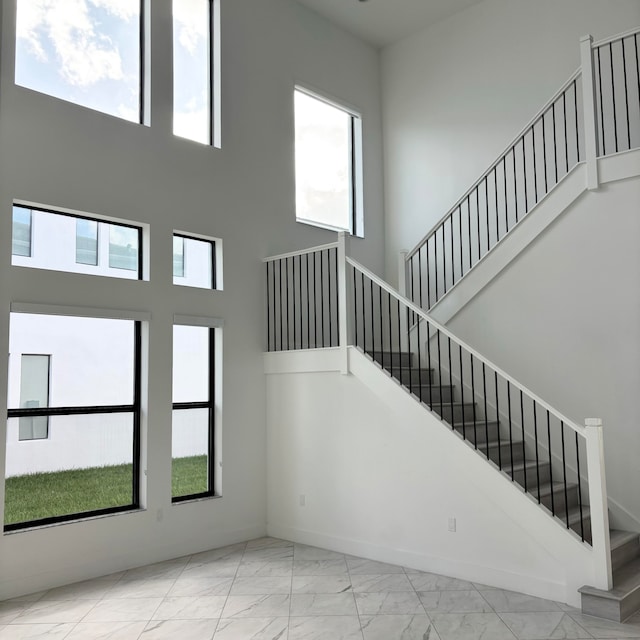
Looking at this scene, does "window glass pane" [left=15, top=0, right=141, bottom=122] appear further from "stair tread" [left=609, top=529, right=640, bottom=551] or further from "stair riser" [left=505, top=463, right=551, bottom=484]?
"stair tread" [left=609, top=529, right=640, bottom=551]

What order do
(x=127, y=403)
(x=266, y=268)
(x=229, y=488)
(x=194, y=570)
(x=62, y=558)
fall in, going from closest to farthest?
(x=62, y=558), (x=194, y=570), (x=127, y=403), (x=229, y=488), (x=266, y=268)

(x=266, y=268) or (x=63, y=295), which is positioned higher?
(x=266, y=268)

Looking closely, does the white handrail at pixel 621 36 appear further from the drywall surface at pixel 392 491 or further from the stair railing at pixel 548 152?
the drywall surface at pixel 392 491

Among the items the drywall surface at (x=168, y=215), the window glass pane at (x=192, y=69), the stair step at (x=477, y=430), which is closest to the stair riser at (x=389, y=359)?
the stair step at (x=477, y=430)

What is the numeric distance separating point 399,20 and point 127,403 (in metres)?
6.06

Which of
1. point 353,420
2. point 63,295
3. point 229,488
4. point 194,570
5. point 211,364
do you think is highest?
point 63,295

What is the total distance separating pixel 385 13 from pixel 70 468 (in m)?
6.63

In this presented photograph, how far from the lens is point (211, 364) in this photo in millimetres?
6664

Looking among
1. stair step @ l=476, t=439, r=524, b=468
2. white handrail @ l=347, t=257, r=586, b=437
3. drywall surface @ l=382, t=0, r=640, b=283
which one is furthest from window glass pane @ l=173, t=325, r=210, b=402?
drywall surface @ l=382, t=0, r=640, b=283

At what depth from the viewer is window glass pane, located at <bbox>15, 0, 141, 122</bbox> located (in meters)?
5.49

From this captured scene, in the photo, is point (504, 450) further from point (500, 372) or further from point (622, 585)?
point (622, 585)

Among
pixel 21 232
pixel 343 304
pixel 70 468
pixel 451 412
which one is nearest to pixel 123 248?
pixel 21 232

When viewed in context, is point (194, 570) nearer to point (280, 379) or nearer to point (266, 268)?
point (280, 379)

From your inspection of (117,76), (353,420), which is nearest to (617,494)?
(353,420)
